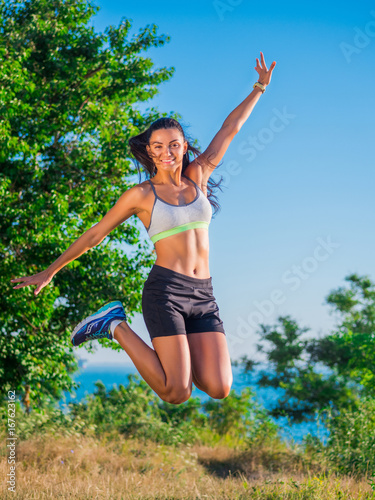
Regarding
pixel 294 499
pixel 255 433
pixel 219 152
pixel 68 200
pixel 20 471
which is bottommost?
pixel 294 499

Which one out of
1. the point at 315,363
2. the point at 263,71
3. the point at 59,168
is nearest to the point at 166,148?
the point at 263,71

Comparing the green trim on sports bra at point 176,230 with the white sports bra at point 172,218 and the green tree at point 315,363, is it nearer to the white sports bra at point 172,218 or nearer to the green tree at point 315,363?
the white sports bra at point 172,218

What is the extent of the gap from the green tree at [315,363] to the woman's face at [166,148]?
10.0 m

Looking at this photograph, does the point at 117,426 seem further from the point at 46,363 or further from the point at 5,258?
the point at 5,258

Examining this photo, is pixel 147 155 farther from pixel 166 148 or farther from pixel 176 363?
pixel 176 363

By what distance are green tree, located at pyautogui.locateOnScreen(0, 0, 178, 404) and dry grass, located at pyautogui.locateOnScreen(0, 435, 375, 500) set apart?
198 centimetres

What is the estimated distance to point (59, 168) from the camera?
9352 millimetres

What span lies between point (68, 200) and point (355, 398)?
334 inches

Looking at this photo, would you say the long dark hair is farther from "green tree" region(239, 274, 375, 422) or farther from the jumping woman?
"green tree" region(239, 274, 375, 422)

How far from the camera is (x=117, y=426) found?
9.50 meters

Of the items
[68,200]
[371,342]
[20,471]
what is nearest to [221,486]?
[20,471]

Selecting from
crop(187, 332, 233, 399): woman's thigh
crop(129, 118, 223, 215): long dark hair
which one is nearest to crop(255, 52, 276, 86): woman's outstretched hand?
crop(129, 118, 223, 215): long dark hair

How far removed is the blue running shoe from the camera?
3768 mm

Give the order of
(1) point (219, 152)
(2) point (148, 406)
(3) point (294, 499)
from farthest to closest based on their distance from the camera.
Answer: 1. (2) point (148, 406)
2. (3) point (294, 499)
3. (1) point (219, 152)
